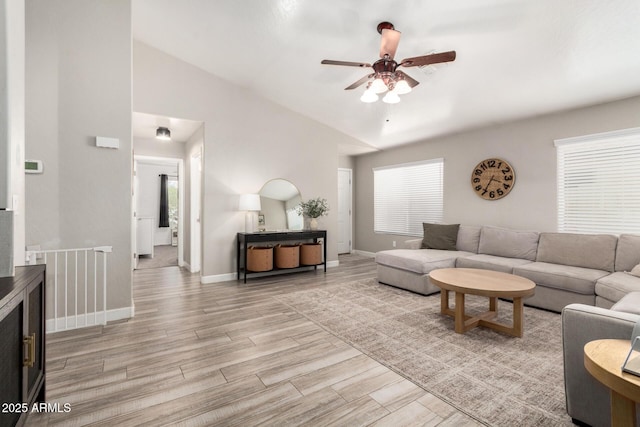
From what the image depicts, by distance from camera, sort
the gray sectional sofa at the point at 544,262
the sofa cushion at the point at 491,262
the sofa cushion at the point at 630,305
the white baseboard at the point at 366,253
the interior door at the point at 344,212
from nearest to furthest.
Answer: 1. the sofa cushion at the point at 630,305
2. the gray sectional sofa at the point at 544,262
3. the sofa cushion at the point at 491,262
4. the white baseboard at the point at 366,253
5. the interior door at the point at 344,212

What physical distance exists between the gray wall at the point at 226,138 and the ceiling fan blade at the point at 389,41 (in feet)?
9.66

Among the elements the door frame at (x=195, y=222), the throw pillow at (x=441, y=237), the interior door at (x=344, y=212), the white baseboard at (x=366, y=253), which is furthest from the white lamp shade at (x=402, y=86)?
the white baseboard at (x=366, y=253)

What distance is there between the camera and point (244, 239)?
4574 millimetres

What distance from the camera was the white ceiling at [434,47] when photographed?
2.63 meters

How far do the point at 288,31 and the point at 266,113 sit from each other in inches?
74.1

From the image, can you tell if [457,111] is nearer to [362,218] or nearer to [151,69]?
[362,218]

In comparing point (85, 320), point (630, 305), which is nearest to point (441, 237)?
point (630, 305)

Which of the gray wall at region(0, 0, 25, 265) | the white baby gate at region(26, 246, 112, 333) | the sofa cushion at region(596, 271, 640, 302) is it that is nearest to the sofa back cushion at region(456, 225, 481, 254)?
the sofa cushion at region(596, 271, 640, 302)

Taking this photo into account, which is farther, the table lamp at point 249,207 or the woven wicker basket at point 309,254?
the woven wicker basket at point 309,254

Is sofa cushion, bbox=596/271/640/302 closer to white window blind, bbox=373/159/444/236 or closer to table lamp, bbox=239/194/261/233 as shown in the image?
white window blind, bbox=373/159/444/236

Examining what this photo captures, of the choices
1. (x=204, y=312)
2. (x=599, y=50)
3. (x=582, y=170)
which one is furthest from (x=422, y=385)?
(x=582, y=170)

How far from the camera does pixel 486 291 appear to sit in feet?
8.57

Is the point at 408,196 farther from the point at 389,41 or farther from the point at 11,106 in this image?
the point at 11,106

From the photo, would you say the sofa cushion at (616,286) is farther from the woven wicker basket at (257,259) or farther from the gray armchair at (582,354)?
the woven wicker basket at (257,259)
